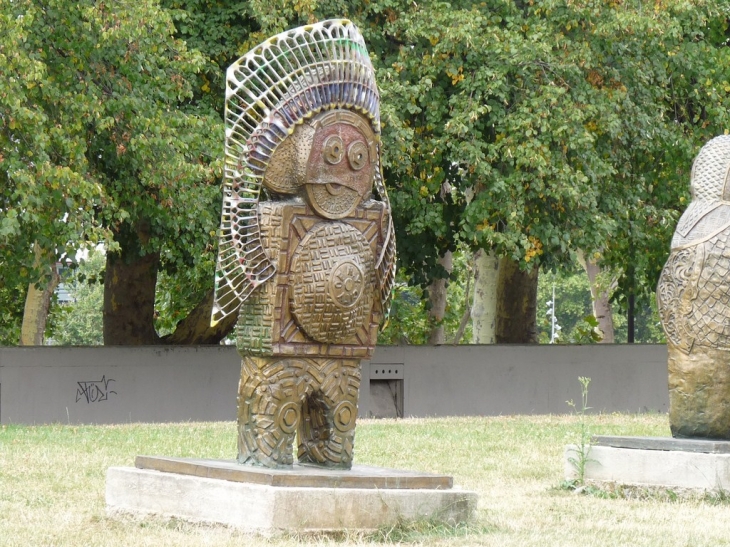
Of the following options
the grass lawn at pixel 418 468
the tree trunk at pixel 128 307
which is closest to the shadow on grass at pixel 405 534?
the grass lawn at pixel 418 468

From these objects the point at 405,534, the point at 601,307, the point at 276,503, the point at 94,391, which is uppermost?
the point at 601,307

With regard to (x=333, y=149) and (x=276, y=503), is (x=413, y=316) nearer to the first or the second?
(x=333, y=149)

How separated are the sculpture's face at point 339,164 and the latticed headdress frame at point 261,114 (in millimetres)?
106

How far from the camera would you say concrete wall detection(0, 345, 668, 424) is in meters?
18.6

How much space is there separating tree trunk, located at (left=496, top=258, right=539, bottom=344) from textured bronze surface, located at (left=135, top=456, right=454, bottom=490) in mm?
15039

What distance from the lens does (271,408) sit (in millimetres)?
8328

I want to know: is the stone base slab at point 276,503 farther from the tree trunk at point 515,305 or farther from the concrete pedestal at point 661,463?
the tree trunk at point 515,305

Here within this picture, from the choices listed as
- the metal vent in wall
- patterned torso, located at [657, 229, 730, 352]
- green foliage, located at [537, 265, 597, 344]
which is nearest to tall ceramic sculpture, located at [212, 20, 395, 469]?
patterned torso, located at [657, 229, 730, 352]

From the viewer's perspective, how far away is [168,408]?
779 inches

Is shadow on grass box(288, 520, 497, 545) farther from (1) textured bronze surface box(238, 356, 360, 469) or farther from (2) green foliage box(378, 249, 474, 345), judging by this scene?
(2) green foliage box(378, 249, 474, 345)

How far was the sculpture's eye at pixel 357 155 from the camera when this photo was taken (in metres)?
8.66

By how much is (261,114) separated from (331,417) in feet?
6.63

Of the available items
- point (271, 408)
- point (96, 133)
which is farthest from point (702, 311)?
point (96, 133)

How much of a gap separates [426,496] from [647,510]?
7.04ft
